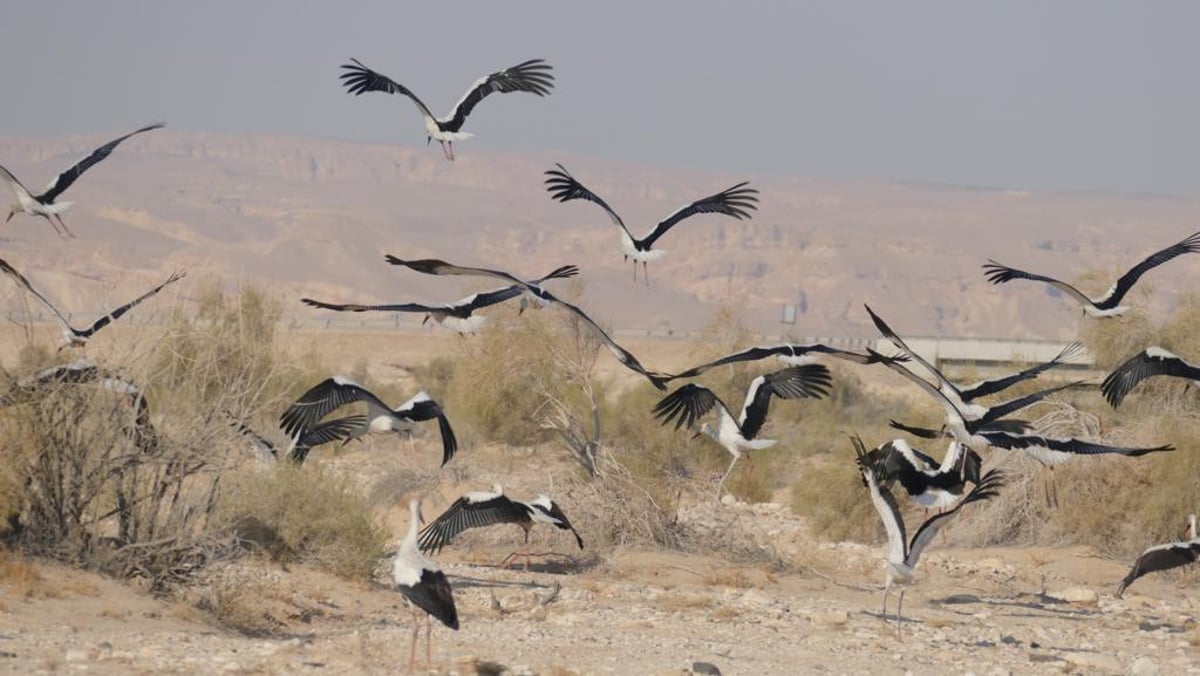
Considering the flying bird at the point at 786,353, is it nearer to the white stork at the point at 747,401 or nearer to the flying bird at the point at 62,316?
the white stork at the point at 747,401

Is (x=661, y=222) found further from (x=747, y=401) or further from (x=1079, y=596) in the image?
(x=1079, y=596)

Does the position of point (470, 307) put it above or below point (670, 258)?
above

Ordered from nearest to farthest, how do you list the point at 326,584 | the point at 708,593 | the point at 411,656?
the point at 411,656
the point at 326,584
the point at 708,593

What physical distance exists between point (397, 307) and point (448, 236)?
165597mm

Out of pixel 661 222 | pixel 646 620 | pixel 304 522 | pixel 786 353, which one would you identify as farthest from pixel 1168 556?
pixel 304 522

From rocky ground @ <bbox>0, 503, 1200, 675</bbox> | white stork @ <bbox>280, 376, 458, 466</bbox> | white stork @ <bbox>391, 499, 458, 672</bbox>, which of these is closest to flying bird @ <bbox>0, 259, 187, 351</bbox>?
white stork @ <bbox>280, 376, 458, 466</bbox>

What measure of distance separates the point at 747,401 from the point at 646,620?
3724 millimetres

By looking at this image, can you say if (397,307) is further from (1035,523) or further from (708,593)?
(1035,523)

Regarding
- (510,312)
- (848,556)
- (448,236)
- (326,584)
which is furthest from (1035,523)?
(448,236)

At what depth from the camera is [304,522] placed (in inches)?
698

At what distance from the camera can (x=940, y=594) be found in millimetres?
20391

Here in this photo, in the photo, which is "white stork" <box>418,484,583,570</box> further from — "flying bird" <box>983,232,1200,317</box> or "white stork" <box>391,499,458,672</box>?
"flying bird" <box>983,232,1200,317</box>

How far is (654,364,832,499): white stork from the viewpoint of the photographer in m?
19.4

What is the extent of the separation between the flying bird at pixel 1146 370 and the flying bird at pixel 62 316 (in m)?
9.88
